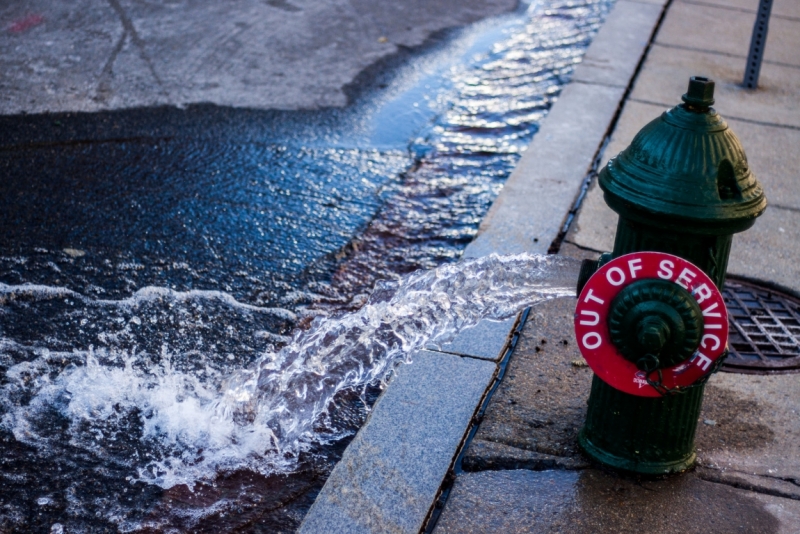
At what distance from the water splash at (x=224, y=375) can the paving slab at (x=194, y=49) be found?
2462 mm

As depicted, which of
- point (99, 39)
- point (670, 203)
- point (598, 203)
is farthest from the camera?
point (99, 39)

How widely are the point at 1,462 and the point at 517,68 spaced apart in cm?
525

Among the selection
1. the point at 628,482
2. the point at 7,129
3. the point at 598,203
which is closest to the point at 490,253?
the point at 598,203

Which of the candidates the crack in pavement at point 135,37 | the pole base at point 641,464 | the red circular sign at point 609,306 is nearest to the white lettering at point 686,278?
the red circular sign at point 609,306

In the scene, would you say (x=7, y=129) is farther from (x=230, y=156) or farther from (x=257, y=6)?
(x=257, y=6)

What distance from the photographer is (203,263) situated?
4129 mm

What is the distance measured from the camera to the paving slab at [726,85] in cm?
605

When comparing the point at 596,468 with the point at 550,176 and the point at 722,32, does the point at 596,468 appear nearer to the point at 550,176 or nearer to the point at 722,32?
the point at 550,176

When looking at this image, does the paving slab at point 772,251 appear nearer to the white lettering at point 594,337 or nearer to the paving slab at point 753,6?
the white lettering at point 594,337

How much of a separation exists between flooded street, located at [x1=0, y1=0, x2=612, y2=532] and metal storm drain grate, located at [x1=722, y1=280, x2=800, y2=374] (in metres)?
1.35

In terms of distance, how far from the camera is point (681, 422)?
2.71 metres

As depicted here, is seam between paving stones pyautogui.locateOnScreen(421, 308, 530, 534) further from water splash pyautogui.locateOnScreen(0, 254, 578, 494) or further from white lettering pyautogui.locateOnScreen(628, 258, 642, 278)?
white lettering pyautogui.locateOnScreen(628, 258, 642, 278)

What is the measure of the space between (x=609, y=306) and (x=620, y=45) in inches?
A: 210

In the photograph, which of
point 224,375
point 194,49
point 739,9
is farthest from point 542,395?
point 739,9
